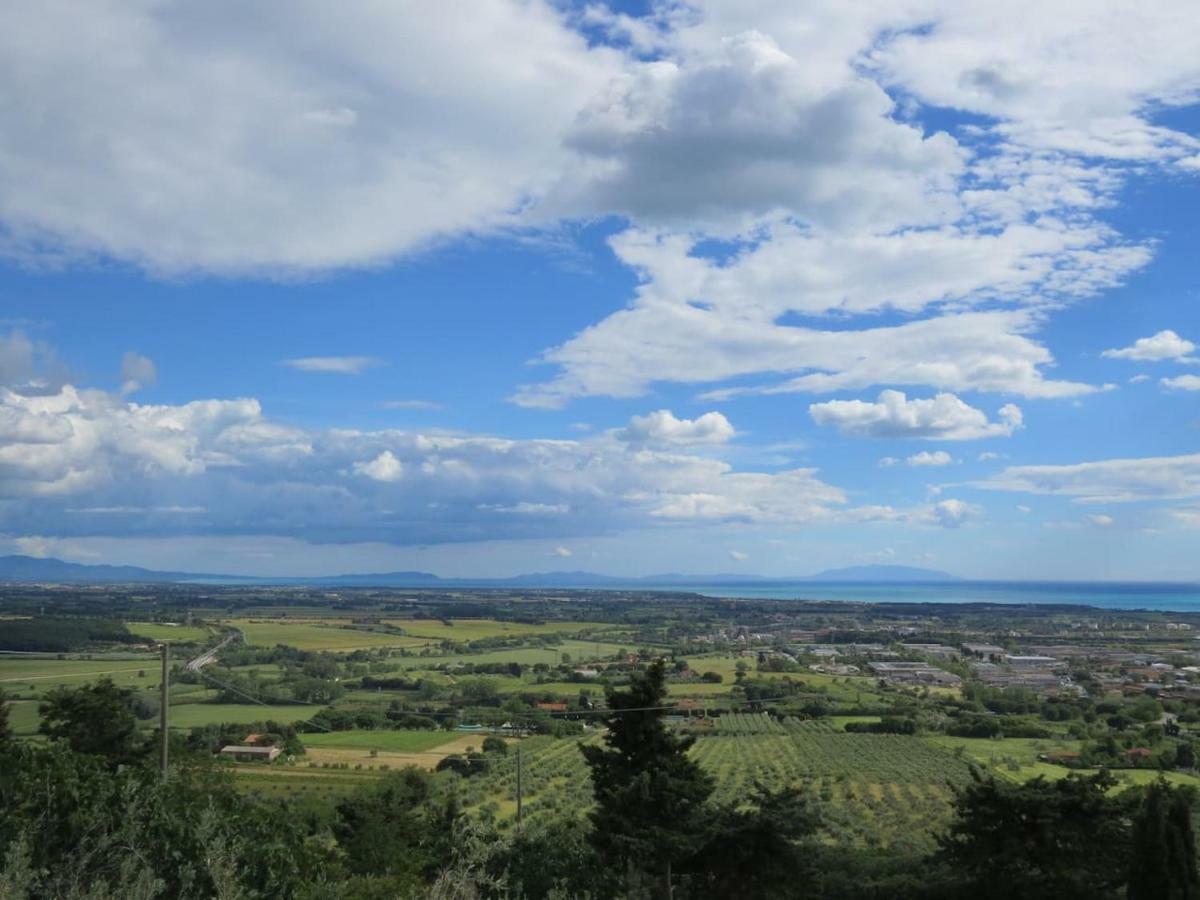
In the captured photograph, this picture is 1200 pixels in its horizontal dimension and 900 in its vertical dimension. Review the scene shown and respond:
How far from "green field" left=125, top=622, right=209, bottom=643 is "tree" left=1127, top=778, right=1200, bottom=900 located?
39105 mm

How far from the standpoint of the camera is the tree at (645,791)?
1551 centimetres

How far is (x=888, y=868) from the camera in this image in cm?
1788

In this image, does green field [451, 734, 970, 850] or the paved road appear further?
the paved road

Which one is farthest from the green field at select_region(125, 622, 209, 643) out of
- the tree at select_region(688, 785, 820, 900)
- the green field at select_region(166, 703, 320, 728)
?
the tree at select_region(688, 785, 820, 900)

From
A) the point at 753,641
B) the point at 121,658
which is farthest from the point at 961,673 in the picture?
the point at 121,658

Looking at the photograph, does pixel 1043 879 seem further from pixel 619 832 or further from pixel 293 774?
pixel 293 774

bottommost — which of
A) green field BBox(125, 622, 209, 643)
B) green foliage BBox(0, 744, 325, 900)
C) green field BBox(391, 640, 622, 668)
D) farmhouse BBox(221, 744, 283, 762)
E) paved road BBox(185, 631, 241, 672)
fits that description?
green field BBox(391, 640, 622, 668)

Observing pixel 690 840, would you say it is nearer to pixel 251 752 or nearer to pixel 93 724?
pixel 93 724

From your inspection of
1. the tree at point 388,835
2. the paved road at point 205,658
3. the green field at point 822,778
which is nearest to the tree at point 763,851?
the tree at point 388,835

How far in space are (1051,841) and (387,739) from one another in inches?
1424

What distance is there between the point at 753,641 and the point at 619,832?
82.4 metres

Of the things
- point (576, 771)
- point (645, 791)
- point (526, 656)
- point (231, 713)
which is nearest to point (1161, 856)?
point (645, 791)

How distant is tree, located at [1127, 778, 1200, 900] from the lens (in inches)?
554

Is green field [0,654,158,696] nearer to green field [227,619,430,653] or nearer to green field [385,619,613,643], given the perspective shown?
green field [227,619,430,653]
